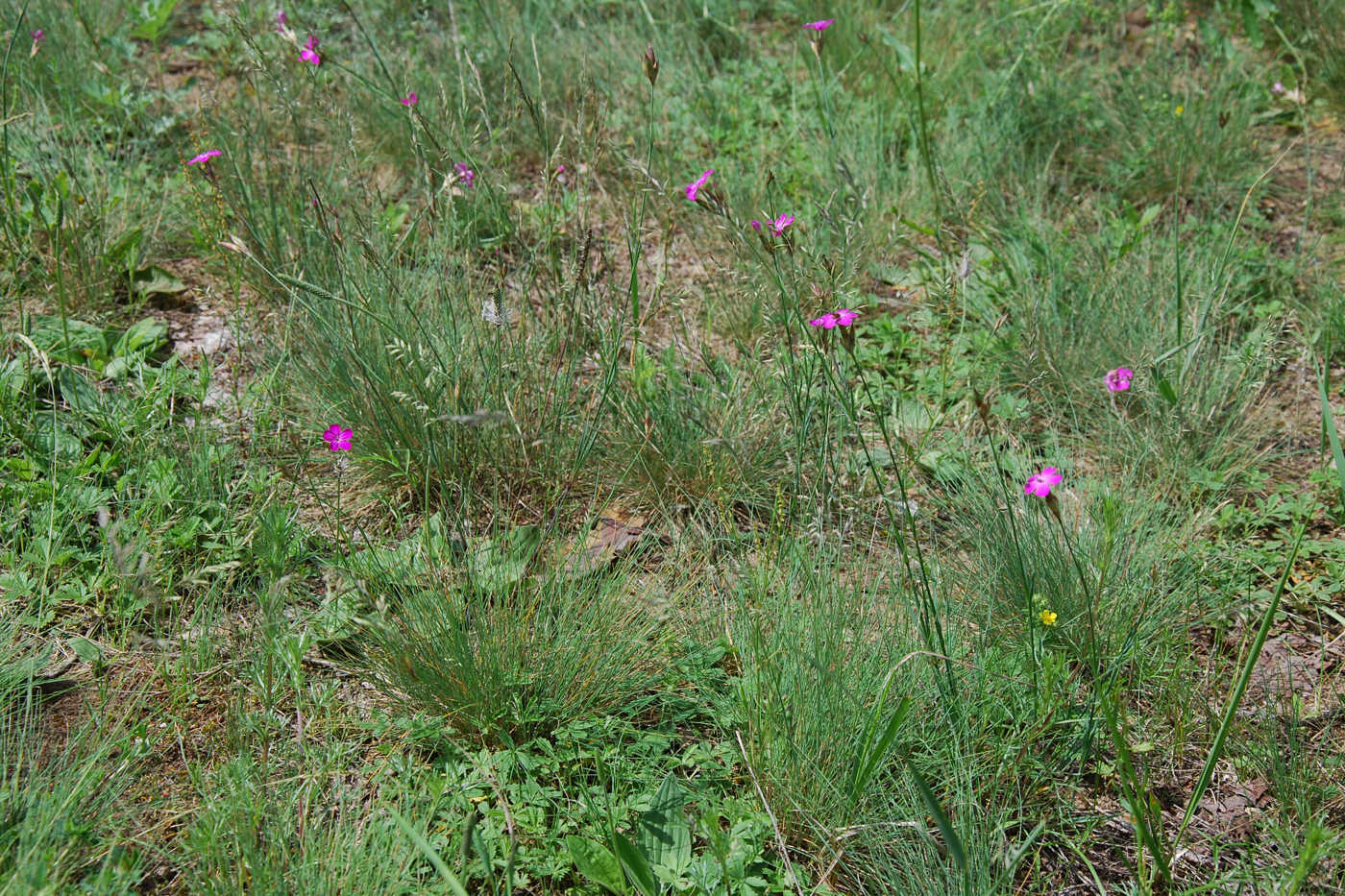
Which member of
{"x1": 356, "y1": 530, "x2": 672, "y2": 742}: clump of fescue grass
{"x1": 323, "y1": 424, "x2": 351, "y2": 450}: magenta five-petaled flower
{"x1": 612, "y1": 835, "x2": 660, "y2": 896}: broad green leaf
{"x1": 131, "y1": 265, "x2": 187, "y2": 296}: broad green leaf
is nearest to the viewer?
{"x1": 612, "y1": 835, "x2": 660, "y2": 896}: broad green leaf

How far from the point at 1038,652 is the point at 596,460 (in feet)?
3.29

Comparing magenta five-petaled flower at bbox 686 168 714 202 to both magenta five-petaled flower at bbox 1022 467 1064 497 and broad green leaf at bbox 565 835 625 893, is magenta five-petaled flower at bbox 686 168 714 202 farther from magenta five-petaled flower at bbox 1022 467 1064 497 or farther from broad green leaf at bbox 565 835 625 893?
broad green leaf at bbox 565 835 625 893

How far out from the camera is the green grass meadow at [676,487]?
1.56 metres

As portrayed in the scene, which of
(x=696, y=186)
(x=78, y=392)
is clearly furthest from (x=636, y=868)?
(x=78, y=392)

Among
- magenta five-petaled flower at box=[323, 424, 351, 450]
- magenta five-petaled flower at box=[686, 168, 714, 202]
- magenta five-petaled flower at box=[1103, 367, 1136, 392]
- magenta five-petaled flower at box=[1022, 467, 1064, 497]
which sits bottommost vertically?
magenta five-petaled flower at box=[323, 424, 351, 450]

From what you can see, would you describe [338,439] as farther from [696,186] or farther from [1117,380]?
[1117,380]

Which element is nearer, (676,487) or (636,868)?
Answer: (636,868)

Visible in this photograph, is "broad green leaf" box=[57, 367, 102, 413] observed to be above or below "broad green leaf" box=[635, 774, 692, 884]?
above

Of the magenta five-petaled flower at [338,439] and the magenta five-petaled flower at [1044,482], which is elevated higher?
the magenta five-petaled flower at [1044,482]

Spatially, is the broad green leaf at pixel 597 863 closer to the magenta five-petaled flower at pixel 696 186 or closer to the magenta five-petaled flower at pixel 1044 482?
the magenta five-petaled flower at pixel 1044 482

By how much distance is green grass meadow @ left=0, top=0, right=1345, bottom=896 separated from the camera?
1.56 metres

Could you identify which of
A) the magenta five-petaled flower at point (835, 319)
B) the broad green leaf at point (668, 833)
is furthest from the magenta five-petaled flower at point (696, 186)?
the broad green leaf at point (668, 833)

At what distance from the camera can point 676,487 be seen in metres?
2.23

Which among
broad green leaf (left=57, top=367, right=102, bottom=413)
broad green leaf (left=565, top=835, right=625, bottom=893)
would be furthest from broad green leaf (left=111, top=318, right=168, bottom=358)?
broad green leaf (left=565, top=835, right=625, bottom=893)
